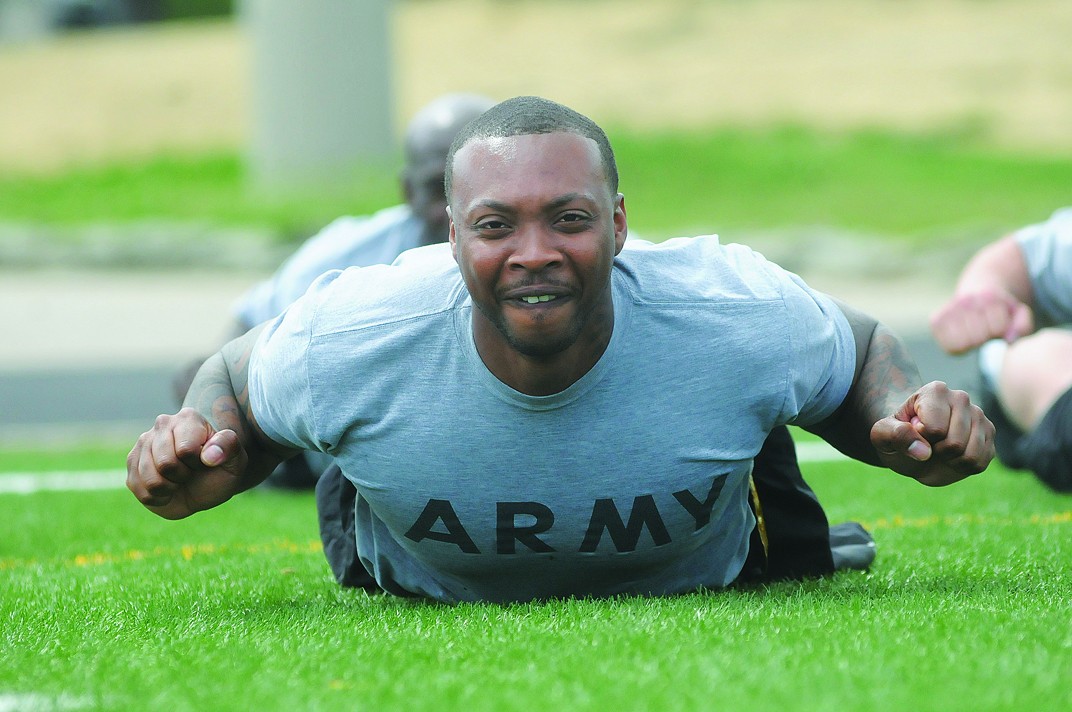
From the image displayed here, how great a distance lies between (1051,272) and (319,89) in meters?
12.2

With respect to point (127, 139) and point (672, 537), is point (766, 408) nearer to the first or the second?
point (672, 537)

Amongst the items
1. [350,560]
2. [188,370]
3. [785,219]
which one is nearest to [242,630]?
[350,560]

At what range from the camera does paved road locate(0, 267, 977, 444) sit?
9945mm

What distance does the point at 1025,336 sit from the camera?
4082 millimetres

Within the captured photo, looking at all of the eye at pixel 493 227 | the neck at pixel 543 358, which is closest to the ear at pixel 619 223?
the neck at pixel 543 358

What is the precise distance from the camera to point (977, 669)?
2.54 metres

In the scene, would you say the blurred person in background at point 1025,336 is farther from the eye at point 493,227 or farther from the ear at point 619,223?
the eye at point 493,227

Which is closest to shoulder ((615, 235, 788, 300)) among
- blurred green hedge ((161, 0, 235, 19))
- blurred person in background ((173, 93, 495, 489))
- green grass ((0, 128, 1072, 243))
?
blurred person in background ((173, 93, 495, 489))

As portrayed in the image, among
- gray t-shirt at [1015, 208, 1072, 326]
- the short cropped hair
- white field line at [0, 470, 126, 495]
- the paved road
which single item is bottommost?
the paved road

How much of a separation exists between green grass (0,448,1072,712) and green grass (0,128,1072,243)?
40.0 ft

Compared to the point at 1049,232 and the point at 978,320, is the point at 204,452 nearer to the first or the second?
the point at 978,320

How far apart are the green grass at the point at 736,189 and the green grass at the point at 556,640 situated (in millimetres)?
12184

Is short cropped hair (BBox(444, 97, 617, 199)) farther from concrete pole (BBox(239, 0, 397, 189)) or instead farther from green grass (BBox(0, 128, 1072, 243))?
concrete pole (BBox(239, 0, 397, 189))

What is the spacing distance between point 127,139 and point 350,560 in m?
20.9
